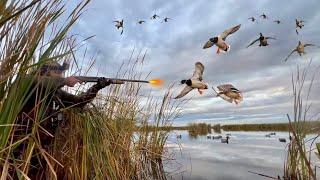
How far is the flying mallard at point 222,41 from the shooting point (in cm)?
436

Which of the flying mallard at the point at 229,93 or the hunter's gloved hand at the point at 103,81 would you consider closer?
the hunter's gloved hand at the point at 103,81

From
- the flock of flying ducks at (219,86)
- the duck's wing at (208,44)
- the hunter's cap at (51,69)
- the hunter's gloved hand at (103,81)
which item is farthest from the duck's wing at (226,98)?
the hunter's cap at (51,69)

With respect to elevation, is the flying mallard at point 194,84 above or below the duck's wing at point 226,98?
above

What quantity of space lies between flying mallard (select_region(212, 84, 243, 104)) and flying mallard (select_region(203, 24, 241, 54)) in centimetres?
46

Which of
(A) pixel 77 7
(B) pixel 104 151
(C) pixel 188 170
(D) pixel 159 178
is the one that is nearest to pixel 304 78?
(B) pixel 104 151

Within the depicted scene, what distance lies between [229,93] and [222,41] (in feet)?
2.40

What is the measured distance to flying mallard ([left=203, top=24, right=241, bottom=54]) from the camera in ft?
14.3

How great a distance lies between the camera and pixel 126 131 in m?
5.39

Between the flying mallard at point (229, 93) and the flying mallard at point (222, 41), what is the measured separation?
46 centimetres

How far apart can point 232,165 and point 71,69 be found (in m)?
4.46

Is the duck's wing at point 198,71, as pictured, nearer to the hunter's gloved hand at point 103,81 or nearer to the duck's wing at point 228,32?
the duck's wing at point 228,32

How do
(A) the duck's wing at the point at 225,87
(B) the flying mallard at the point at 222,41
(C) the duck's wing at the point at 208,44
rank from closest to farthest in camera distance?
(A) the duck's wing at the point at 225,87
(B) the flying mallard at the point at 222,41
(C) the duck's wing at the point at 208,44

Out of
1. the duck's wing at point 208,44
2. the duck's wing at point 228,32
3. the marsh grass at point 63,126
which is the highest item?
the duck's wing at point 228,32

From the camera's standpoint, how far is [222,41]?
440 cm
